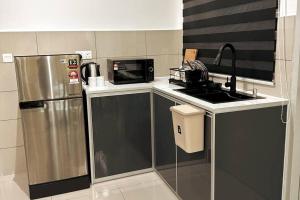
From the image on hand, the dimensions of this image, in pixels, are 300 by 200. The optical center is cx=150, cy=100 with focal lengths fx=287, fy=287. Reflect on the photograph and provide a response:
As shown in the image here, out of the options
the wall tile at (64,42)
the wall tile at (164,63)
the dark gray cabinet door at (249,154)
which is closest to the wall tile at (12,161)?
the wall tile at (64,42)

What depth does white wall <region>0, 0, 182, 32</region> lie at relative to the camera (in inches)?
114

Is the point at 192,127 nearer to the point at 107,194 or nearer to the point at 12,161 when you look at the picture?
the point at 107,194

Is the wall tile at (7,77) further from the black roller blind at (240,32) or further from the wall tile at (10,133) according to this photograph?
the black roller blind at (240,32)

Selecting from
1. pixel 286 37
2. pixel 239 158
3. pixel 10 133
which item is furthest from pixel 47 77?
pixel 286 37

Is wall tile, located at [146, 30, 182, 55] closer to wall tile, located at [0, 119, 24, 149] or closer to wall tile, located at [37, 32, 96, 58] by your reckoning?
wall tile, located at [37, 32, 96, 58]

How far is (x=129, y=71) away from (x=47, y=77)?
861 millimetres

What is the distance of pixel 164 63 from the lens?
11.6 ft

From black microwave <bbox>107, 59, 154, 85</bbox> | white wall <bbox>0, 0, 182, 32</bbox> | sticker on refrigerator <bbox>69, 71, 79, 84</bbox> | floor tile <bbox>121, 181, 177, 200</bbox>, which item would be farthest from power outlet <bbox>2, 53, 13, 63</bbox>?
floor tile <bbox>121, 181, 177, 200</bbox>

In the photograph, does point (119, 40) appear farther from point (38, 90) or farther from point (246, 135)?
point (246, 135)

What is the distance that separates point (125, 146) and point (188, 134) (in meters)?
1.04

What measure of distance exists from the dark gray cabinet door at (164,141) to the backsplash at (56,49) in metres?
0.88

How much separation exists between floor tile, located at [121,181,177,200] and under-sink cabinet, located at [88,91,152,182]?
216 mm

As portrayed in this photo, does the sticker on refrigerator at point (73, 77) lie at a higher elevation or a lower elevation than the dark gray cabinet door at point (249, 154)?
higher

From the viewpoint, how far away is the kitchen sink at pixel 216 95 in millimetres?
2167
